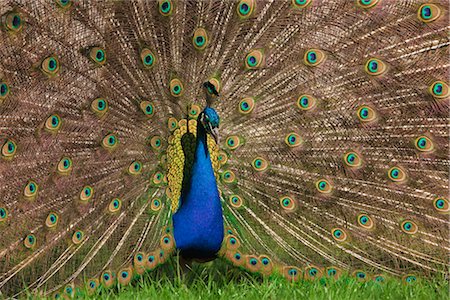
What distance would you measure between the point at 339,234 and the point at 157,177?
0.89m

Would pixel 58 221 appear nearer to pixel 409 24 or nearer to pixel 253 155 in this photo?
pixel 253 155

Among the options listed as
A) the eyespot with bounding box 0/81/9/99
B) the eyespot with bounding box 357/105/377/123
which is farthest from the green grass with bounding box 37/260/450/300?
the eyespot with bounding box 0/81/9/99

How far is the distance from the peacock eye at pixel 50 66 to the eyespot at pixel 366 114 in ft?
4.43

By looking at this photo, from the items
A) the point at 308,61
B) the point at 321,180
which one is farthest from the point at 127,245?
the point at 308,61

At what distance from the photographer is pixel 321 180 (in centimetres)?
348

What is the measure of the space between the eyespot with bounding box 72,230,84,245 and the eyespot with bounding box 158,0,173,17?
1.02 metres

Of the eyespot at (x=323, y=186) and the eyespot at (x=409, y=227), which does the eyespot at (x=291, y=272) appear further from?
the eyespot at (x=409, y=227)

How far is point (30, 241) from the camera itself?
3.16m

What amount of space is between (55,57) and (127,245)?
2.87 feet

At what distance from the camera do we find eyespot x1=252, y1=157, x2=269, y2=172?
3459mm

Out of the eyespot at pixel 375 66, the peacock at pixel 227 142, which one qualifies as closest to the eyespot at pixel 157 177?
the peacock at pixel 227 142

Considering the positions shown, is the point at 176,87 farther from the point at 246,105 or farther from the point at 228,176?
the point at 228,176

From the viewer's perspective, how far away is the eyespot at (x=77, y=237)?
3.24 meters

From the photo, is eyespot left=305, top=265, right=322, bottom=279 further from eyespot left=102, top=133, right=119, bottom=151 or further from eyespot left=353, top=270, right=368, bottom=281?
eyespot left=102, top=133, right=119, bottom=151
